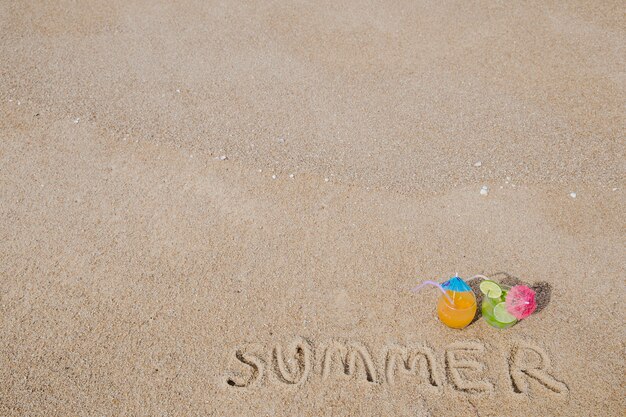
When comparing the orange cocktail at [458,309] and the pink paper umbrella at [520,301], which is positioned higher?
the pink paper umbrella at [520,301]

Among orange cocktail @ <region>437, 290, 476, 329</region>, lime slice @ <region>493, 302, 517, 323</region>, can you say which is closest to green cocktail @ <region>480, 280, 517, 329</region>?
lime slice @ <region>493, 302, 517, 323</region>

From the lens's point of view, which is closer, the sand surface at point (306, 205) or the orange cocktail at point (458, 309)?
the sand surface at point (306, 205)

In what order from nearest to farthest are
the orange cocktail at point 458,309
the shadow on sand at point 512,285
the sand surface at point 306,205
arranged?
the sand surface at point 306,205 < the orange cocktail at point 458,309 < the shadow on sand at point 512,285

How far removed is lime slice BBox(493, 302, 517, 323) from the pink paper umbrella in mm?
41

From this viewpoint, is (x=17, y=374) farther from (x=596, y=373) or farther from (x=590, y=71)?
(x=590, y=71)

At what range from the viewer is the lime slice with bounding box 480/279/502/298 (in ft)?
12.0

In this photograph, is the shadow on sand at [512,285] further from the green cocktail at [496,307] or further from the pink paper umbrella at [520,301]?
the pink paper umbrella at [520,301]

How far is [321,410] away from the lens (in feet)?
11.0

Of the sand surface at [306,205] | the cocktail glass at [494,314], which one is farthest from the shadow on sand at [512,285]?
the cocktail glass at [494,314]

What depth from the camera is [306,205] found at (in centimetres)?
472

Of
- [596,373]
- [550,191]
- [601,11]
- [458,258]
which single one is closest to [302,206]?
[458,258]

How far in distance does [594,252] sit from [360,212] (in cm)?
204

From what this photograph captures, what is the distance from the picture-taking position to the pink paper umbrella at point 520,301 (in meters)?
3.58

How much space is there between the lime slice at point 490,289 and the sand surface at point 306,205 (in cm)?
32
